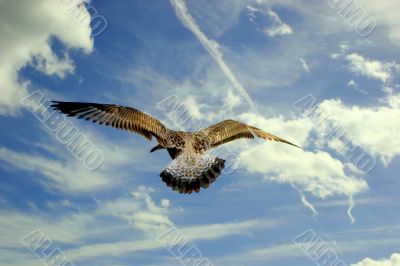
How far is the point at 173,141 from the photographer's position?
14.0 metres

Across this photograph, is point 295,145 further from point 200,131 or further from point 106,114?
point 106,114

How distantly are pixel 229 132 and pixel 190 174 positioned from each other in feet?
5.91

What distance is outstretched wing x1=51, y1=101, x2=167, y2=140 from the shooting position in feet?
45.7

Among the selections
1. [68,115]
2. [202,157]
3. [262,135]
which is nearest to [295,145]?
[262,135]

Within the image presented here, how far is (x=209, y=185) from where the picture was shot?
1426 centimetres

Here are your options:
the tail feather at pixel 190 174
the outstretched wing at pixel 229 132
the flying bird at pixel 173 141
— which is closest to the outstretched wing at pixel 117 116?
the flying bird at pixel 173 141

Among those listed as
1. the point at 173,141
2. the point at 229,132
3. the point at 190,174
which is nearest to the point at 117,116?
the point at 173,141

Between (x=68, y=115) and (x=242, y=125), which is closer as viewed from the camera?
(x=68, y=115)

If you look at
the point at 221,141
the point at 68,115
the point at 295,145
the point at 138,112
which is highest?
the point at 295,145

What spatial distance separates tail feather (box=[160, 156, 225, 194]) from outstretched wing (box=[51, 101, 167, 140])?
989 millimetres

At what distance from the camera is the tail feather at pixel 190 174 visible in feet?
46.3

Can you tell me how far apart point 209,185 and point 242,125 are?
8.33 ft

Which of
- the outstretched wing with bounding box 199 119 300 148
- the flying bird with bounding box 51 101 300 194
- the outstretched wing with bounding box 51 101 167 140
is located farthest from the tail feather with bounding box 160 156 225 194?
the outstretched wing with bounding box 51 101 167 140

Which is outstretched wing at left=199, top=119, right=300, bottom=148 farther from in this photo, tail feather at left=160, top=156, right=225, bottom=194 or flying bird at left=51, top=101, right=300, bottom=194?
tail feather at left=160, top=156, right=225, bottom=194
